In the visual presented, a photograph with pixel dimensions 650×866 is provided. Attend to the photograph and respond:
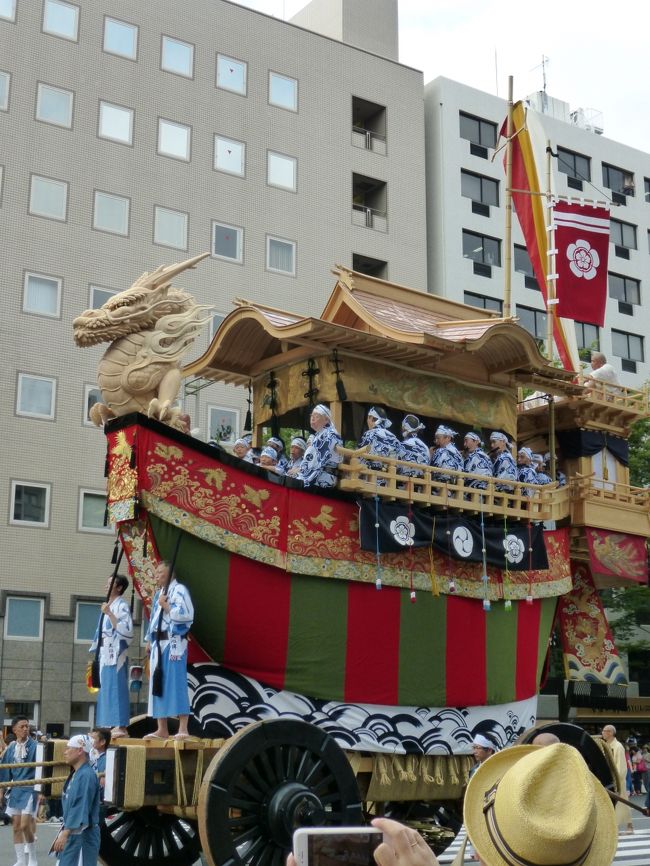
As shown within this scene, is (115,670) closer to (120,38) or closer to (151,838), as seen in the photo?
(151,838)

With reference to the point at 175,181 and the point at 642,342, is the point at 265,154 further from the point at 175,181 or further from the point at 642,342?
the point at 642,342

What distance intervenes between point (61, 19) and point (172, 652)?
2348 cm

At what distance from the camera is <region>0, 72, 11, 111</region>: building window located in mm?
26922

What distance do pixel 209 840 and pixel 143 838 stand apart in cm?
230

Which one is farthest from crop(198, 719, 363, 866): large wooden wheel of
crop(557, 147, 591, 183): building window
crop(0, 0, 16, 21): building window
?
crop(557, 147, 591, 183): building window

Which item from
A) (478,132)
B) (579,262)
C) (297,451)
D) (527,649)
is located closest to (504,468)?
(527,649)

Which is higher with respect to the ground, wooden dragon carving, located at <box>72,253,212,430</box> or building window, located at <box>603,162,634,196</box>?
building window, located at <box>603,162,634,196</box>

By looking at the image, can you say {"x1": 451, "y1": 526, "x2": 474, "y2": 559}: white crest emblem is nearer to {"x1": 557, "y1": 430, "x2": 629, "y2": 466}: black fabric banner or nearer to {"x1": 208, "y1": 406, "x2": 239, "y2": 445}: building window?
{"x1": 557, "y1": 430, "x2": 629, "y2": 466}: black fabric banner

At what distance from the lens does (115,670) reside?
9602 millimetres

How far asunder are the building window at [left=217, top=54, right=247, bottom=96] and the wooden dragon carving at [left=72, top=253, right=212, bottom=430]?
21.3 m

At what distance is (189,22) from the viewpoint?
3025 centimetres

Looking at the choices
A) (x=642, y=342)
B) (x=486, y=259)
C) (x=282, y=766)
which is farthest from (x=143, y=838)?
(x=642, y=342)

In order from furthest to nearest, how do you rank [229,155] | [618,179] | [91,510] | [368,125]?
[618,179] < [368,125] < [229,155] < [91,510]

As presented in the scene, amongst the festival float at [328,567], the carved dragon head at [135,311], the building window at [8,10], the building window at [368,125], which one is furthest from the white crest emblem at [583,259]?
the building window at [368,125]
